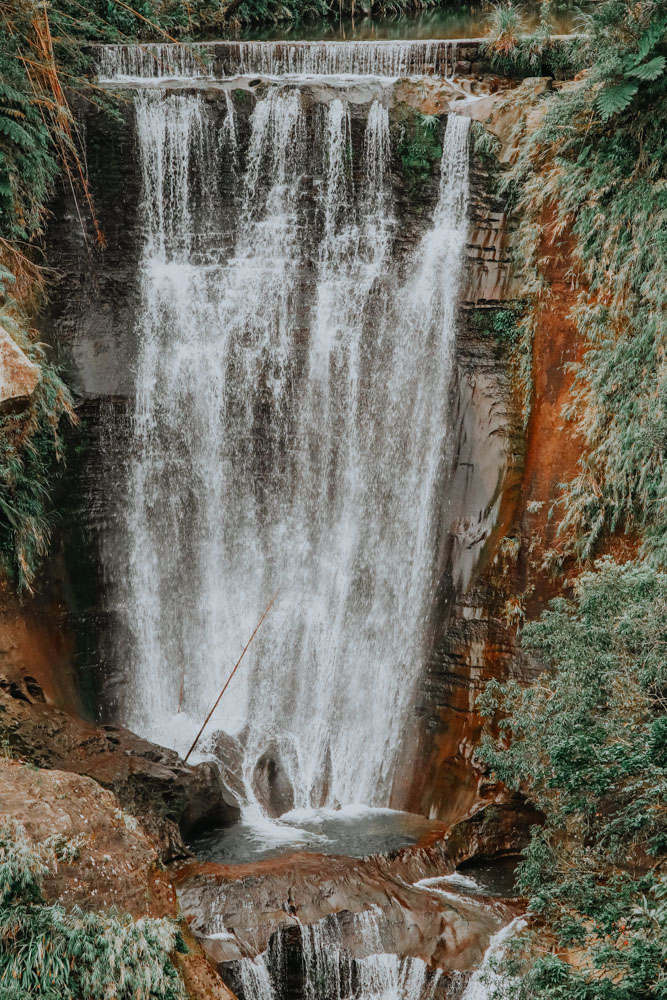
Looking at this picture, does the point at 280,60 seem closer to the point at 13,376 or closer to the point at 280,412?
the point at 280,412

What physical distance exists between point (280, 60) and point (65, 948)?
1499 centimetres

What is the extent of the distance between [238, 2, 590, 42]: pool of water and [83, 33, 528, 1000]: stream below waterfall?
552 centimetres

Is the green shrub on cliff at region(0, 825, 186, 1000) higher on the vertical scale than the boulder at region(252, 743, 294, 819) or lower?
higher

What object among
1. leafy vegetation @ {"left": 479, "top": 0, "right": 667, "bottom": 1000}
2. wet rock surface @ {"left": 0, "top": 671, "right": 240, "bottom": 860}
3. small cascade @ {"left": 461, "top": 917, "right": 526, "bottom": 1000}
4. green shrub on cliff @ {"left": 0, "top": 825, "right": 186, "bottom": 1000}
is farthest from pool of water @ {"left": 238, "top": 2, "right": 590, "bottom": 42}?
green shrub on cliff @ {"left": 0, "top": 825, "right": 186, "bottom": 1000}

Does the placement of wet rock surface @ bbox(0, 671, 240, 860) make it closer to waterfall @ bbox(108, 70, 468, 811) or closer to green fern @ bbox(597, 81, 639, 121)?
waterfall @ bbox(108, 70, 468, 811)

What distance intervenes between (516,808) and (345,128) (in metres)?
10.9

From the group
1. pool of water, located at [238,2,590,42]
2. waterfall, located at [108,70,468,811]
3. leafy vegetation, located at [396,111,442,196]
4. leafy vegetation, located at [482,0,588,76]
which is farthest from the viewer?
pool of water, located at [238,2,590,42]

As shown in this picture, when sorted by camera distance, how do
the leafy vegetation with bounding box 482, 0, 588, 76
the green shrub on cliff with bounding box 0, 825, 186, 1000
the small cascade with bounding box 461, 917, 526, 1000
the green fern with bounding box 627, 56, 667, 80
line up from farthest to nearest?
the leafy vegetation with bounding box 482, 0, 588, 76 → the green fern with bounding box 627, 56, 667, 80 → the small cascade with bounding box 461, 917, 526, 1000 → the green shrub on cliff with bounding box 0, 825, 186, 1000

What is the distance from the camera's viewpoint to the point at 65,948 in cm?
605

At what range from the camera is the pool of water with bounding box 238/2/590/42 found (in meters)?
19.6

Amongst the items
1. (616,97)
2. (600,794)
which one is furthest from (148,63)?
(600,794)

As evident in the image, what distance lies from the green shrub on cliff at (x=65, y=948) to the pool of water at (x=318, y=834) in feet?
14.6

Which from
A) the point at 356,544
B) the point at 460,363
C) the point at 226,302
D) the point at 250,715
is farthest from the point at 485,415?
the point at 250,715

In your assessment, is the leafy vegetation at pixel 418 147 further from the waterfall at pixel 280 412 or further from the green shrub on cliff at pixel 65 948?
the green shrub on cliff at pixel 65 948
